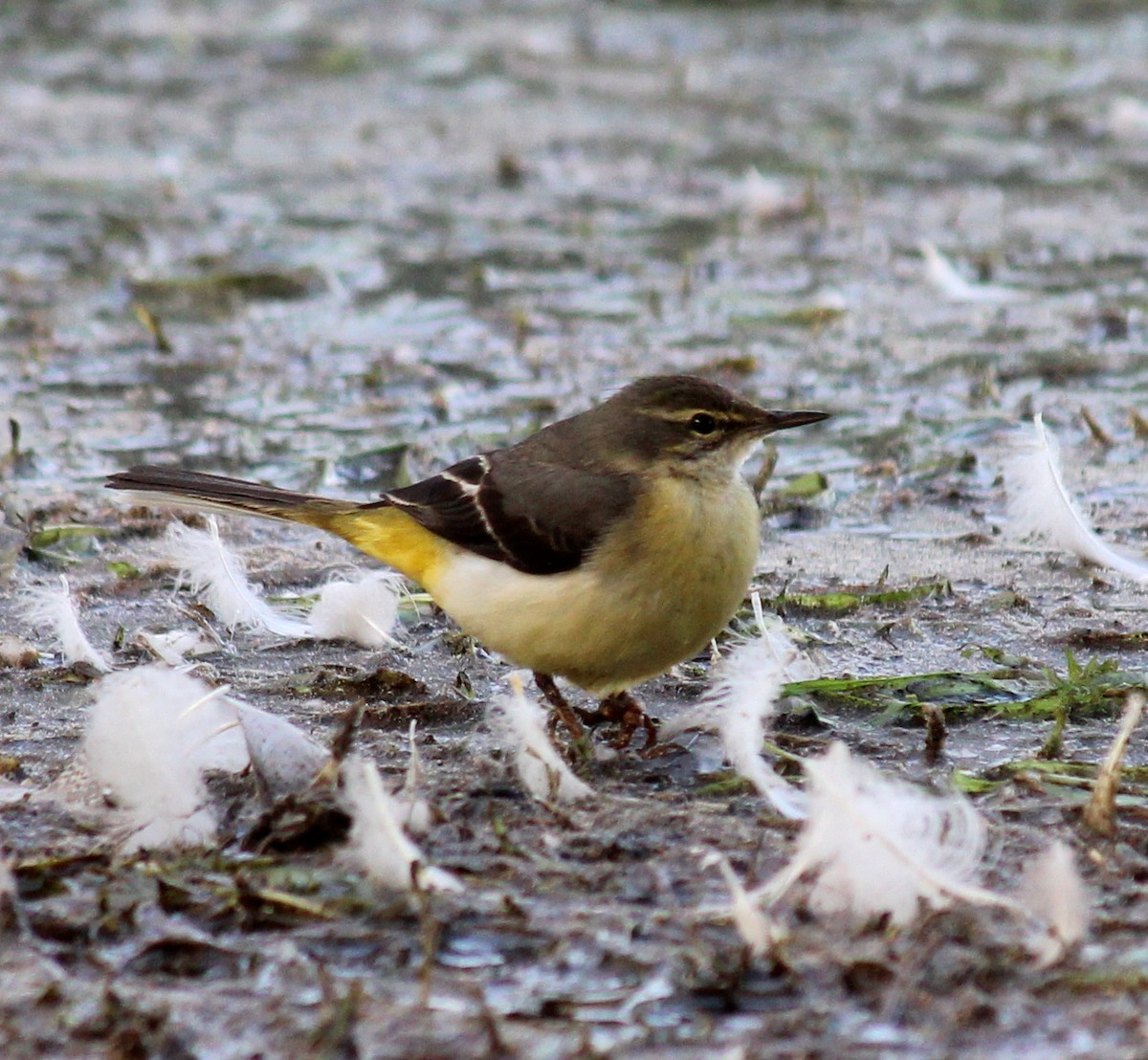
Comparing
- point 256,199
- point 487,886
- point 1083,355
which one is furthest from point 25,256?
point 487,886

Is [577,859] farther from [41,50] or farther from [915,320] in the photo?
[41,50]

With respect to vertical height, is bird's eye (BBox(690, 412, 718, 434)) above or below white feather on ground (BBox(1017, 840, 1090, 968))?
above

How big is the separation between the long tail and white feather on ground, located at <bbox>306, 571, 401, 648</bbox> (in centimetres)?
14

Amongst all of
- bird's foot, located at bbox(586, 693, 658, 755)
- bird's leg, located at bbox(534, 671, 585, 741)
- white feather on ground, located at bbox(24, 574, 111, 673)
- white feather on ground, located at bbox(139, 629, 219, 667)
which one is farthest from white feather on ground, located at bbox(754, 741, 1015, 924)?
white feather on ground, located at bbox(24, 574, 111, 673)

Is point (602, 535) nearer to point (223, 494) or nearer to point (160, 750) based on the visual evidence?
point (160, 750)

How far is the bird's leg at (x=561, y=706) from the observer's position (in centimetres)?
593

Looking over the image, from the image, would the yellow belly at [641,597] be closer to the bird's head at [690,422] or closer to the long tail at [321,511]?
the bird's head at [690,422]

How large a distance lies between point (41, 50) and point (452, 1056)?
1532cm

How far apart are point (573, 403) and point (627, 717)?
162 inches

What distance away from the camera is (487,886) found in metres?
4.73

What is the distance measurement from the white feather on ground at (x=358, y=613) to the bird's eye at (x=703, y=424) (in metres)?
1.33

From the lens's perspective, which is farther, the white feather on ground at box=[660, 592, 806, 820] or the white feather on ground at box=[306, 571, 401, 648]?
the white feather on ground at box=[306, 571, 401, 648]

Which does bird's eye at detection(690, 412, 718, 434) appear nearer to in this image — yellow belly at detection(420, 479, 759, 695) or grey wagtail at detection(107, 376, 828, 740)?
grey wagtail at detection(107, 376, 828, 740)

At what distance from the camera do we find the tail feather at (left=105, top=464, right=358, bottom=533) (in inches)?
270
